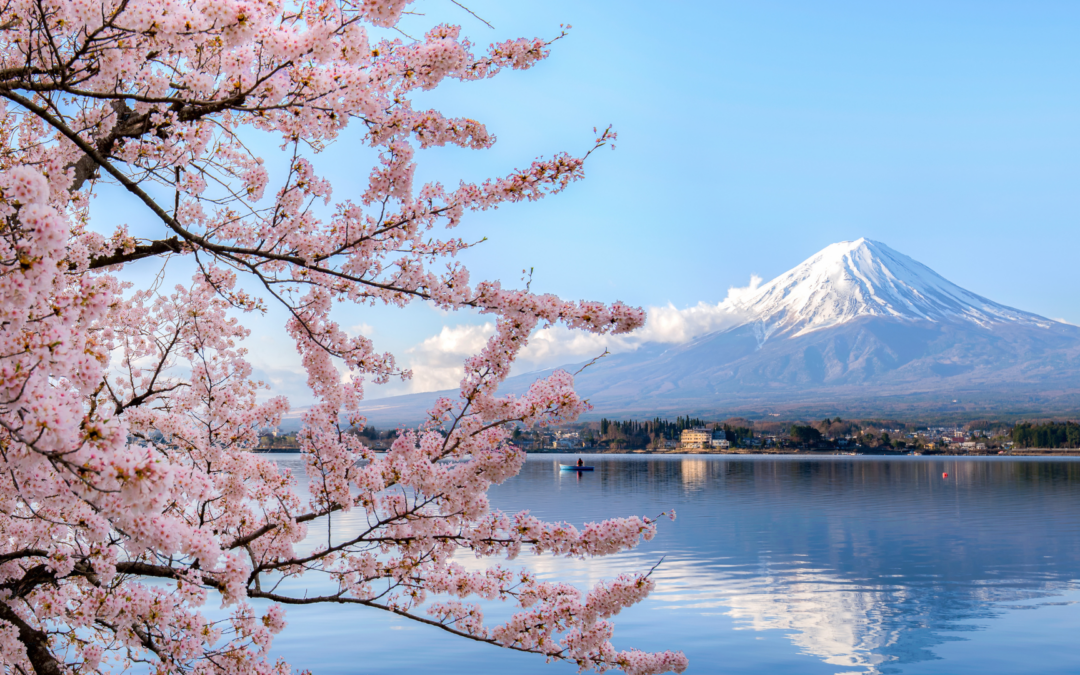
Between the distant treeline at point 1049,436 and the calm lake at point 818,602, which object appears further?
the distant treeline at point 1049,436

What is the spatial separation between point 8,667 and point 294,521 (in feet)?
6.33

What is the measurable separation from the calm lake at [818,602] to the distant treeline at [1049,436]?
408ft

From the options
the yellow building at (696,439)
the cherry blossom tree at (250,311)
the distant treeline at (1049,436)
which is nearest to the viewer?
the cherry blossom tree at (250,311)

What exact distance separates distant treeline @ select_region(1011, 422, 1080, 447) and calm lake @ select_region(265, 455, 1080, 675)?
124 meters

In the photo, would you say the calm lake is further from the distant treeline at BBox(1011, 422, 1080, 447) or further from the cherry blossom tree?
the distant treeline at BBox(1011, 422, 1080, 447)

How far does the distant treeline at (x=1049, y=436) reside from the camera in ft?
511

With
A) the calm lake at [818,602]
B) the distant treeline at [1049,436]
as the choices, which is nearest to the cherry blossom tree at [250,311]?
the calm lake at [818,602]

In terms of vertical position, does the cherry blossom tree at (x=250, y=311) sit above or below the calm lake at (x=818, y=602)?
above

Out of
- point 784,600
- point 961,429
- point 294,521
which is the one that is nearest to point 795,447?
point 961,429

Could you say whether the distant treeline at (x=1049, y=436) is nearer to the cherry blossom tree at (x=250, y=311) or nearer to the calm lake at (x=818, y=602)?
the calm lake at (x=818, y=602)

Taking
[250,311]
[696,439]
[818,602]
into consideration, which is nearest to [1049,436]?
[696,439]

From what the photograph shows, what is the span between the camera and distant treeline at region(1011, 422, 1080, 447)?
15588 centimetres

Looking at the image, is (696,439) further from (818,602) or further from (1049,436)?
(818,602)

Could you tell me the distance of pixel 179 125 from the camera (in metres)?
4.61
